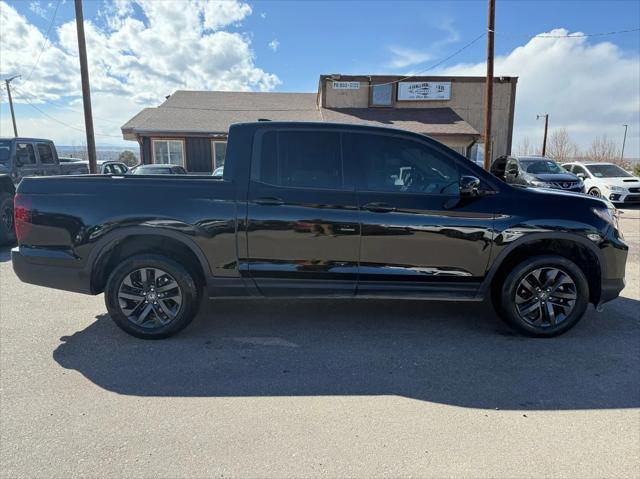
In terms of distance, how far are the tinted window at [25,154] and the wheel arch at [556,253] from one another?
10.6 metres

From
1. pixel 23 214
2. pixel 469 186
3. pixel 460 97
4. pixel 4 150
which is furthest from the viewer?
pixel 460 97

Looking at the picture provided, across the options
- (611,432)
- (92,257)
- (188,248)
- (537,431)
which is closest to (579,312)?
(611,432)

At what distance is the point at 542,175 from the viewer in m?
14.4

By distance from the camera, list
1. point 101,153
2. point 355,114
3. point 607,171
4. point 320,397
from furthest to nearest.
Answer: point 101,153 → point 355,114 → point 607,171 → point 320,397

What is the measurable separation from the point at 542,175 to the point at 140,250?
14391mm

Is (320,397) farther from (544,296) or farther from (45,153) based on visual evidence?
(45,153)

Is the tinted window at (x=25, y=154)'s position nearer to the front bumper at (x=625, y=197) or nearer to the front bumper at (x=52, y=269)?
the front bumper at (x=52, y=269)

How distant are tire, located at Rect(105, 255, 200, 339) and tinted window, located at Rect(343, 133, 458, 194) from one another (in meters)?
1.90

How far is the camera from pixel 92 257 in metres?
3.73

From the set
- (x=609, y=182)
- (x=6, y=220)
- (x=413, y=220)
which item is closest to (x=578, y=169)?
(x=609, y=182)

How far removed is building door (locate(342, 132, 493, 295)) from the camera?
12.2 ft

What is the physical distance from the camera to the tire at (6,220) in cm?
822

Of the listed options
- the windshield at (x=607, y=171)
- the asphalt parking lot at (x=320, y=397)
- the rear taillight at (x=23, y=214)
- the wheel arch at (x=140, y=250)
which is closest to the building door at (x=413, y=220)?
the asphalt parking lot at (x=320, y=397)

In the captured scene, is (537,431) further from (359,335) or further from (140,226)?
(140,226)
